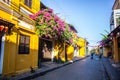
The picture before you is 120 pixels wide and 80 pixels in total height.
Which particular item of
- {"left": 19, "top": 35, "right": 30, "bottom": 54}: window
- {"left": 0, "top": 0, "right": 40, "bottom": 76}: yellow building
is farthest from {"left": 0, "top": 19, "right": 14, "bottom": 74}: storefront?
{"left": 19, "top": 35, "right": 30, "bottom": 54}: window

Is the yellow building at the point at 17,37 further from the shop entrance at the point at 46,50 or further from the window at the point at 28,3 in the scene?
the shop entrance at the point at 46,50

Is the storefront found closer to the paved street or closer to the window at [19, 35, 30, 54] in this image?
the window at [19, 35, 30, 54]

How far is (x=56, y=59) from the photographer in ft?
86.2

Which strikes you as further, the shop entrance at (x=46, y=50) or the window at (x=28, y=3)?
the shop entrance at (x=46, y=50)

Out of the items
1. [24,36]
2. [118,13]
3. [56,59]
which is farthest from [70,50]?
[24,36]

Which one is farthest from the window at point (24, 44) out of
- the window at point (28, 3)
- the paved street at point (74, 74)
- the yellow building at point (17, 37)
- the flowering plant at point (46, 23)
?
the window at point (28, 3)

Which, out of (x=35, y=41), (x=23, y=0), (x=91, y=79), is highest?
(x=23, y=0)

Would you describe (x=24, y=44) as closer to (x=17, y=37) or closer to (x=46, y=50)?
(x=17, y=37)

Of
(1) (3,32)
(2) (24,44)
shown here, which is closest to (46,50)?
(2) (24,44)

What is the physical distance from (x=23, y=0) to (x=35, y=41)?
3.61m

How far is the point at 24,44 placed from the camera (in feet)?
48.8

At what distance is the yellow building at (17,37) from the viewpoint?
Answer: 38.3 ft

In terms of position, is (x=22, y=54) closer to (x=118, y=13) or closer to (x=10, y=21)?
(x=10, y=21)

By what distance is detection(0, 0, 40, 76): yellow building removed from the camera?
1166cm
